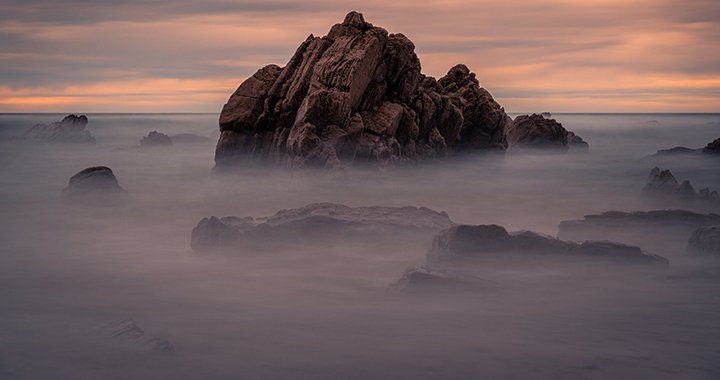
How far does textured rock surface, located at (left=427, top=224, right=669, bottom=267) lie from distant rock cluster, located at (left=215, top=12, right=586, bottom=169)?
19122 mm

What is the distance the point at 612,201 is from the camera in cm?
3478

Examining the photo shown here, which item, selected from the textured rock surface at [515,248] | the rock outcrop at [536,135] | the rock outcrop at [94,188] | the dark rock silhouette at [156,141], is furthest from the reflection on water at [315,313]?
the dark rock silhouette at [156,141]

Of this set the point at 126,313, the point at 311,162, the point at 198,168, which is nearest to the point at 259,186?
the point at 311,162

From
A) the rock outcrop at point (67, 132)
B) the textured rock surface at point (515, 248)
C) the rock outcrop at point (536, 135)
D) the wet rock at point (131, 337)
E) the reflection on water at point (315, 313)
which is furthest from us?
the rock outcrop at point (67, 132)

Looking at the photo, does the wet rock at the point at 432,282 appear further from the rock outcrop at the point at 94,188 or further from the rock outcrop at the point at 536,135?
the rock outcrop at the point at 536,135

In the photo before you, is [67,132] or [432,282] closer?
[432,282]

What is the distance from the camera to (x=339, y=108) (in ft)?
116

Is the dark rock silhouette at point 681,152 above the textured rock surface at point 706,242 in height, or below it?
above

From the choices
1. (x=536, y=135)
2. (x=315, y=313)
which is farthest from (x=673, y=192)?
(x=536, y=135)

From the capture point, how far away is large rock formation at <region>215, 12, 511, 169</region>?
35562 millimetres

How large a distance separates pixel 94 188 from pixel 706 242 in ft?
82.0

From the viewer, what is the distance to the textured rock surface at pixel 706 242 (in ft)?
55.8

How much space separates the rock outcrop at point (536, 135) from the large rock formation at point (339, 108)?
74.6 feet

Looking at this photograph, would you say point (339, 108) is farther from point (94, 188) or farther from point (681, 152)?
point (681, 152)
